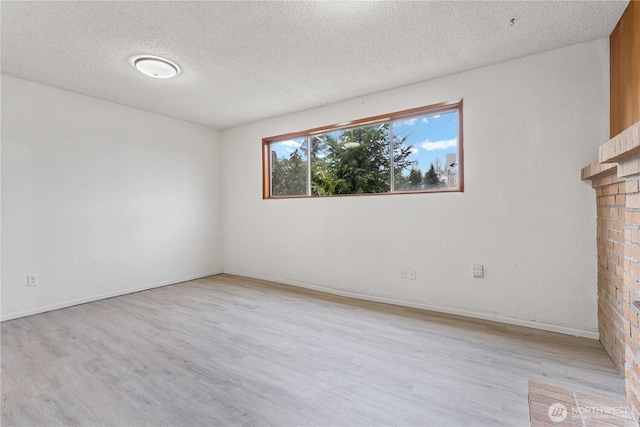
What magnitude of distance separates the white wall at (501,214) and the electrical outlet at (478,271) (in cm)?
5

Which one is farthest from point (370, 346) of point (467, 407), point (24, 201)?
point (24, 201)

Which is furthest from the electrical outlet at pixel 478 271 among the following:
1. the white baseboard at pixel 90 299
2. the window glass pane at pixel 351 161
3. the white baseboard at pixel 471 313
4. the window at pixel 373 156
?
the white baseboard at pixel 90 299

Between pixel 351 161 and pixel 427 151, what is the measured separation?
1.01 meters

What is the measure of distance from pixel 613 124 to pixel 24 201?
560cm

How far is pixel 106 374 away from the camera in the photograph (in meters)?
2.03

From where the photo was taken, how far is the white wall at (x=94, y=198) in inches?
125

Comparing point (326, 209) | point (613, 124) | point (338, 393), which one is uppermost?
point (613, 124)

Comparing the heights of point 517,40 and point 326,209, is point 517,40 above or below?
above

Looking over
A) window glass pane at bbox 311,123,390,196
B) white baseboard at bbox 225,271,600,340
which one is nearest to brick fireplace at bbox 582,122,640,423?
white baseboard at bbox 225,271,600,340

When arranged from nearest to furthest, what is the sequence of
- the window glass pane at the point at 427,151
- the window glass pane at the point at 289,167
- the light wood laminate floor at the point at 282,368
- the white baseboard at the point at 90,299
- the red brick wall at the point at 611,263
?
1. the light wood laminate floor at the point at 282,368
2. the red brick wall at the point at 611,263
3. the white baseboard at the point at 90,299
4. the window glass pane at the point at 427,151
5. the window glass pane at the point at 289,167

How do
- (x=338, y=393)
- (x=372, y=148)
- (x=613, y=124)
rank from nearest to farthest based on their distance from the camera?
(x=338, y=393) < (x=613, y=124) < (x=372, y=148)

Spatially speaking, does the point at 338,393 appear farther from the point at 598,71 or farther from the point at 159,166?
the point at 159,166

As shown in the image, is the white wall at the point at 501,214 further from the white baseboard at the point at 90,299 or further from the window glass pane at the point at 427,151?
the white baseboard at the point at 90,299

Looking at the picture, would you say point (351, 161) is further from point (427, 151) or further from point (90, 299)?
point (90, 299)
